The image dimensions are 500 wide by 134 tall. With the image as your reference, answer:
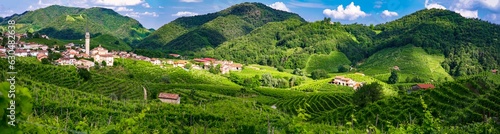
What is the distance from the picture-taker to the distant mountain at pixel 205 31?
134875 millimetres

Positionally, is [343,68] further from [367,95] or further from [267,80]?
[367,95]

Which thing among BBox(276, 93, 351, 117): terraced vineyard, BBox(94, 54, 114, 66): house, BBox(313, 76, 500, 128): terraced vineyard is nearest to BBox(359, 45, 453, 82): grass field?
BBox(276, 93, 351, 117): terraced vineyard

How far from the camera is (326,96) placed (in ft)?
146

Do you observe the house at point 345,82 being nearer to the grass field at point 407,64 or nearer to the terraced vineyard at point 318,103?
the grass field at point 407,64

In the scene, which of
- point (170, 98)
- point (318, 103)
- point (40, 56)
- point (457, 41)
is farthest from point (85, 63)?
point (457, 41)

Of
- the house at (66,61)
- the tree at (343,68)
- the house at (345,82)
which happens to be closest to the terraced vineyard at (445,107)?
the house at (345,82)

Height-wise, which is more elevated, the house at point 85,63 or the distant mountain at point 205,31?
the distant mountain at point 205,31

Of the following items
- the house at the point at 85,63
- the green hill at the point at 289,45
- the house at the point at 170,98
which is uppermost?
the green hill at the point at 289,45

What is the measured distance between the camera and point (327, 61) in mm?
98000

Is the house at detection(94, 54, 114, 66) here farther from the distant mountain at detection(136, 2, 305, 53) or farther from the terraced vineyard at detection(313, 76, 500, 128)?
the distant mountain at detection(136, 2, 305, 53)

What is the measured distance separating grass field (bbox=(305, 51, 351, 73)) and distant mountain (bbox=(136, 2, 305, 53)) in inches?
1722

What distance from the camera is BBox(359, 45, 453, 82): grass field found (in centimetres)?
7478

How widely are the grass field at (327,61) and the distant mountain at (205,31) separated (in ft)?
144

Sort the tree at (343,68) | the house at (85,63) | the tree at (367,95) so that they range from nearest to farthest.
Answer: the tree at (367,95) → the house at (85,63) → the tree at (343,68)
